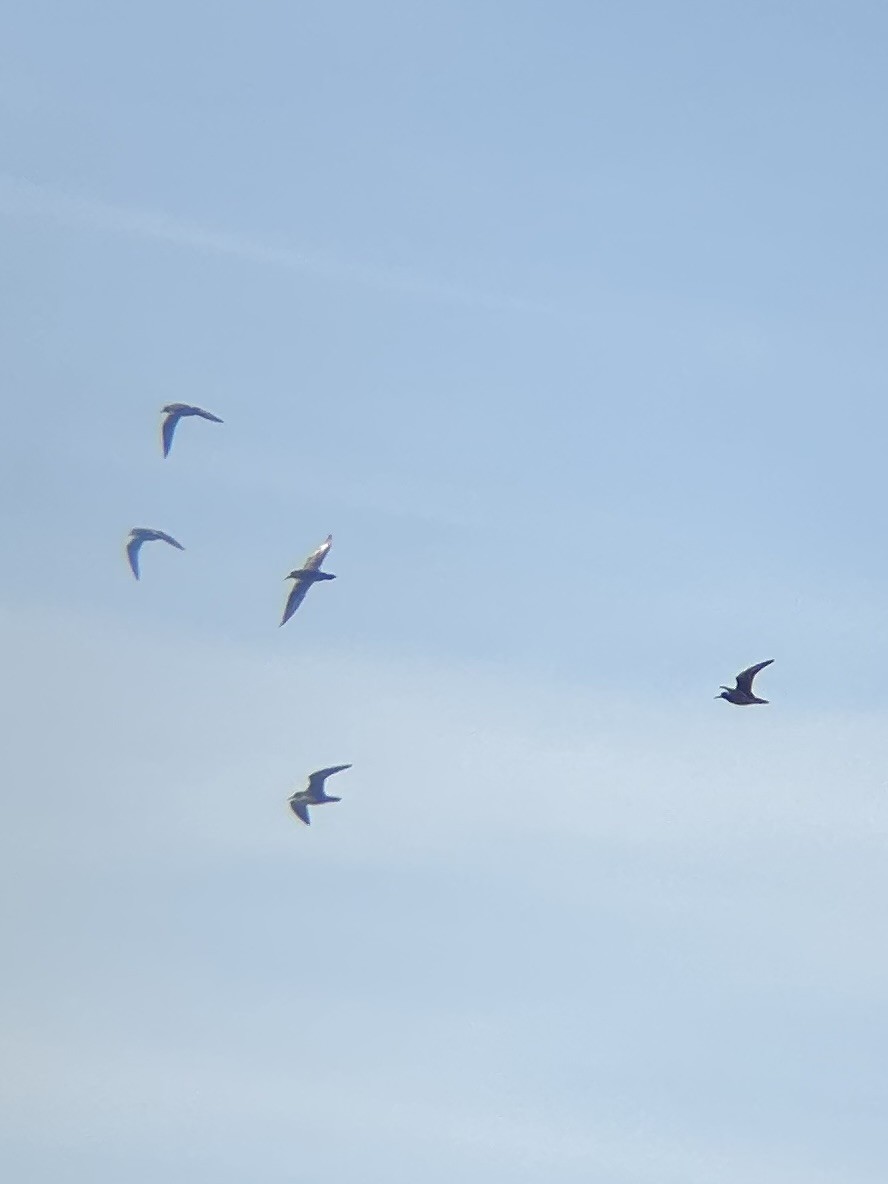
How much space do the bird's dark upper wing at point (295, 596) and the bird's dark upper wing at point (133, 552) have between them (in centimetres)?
994

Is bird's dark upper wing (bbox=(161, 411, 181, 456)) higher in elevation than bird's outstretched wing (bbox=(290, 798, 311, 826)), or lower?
higher

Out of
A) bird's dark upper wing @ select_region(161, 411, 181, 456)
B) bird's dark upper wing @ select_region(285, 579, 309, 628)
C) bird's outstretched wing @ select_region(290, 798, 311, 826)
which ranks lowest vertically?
bird's outstretched wing @ select_region(290, 798, 311, 826)

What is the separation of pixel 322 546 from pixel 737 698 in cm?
1775

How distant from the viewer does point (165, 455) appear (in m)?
A: 100

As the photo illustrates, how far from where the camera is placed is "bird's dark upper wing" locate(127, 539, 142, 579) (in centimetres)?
10562

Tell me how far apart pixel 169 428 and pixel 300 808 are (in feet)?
52.7

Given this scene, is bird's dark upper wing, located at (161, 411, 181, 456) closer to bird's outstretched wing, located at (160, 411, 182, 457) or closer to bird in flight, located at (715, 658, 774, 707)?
bird's outstretched wing, located at (160, 411, 182, 457)

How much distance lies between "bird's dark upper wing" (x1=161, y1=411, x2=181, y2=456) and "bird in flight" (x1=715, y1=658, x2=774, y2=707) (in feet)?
81.4

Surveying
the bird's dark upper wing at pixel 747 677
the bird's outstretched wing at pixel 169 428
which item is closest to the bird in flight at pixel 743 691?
the bird's dark upper wing at pixel 747 677

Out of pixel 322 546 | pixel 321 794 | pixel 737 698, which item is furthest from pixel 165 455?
pixel 737 698

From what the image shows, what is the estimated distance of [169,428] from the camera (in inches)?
3994

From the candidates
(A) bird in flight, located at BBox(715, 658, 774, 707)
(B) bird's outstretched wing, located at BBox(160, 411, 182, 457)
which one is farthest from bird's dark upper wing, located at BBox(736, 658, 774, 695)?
(B) bird's outstretched wing, located at BBox(160, 411, 182, 457)

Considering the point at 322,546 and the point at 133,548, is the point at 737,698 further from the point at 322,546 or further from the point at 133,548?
the point at 133,548

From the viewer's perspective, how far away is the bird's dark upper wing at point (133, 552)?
106 m
